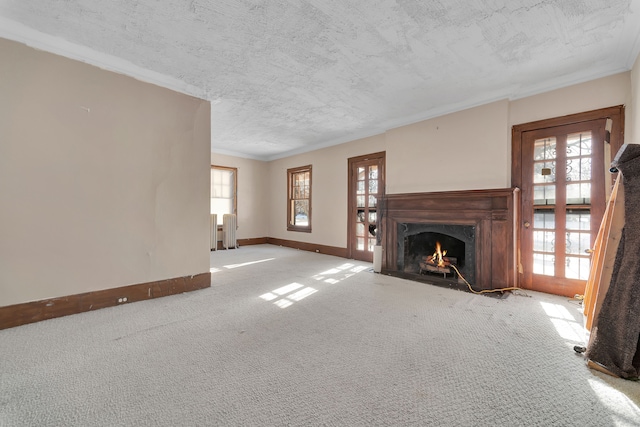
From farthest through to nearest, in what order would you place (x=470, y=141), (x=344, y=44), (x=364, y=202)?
(x=364, y=202) < (x=470, y=141) < (x=344, y=44)

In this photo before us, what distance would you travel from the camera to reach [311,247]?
640cm

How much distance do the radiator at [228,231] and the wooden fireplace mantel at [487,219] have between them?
185 inches

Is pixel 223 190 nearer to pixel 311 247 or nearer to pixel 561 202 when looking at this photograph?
pixel 311 247

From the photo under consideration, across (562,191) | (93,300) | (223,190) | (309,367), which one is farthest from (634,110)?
(223,190)

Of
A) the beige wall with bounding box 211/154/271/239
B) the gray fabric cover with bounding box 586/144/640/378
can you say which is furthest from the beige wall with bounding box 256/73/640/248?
the beige wall with bounding box 211/154/271/239

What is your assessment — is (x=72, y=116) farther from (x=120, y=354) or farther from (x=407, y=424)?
(x=407, y=424)

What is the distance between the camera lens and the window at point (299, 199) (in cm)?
659

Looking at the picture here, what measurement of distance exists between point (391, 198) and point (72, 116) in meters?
4.09

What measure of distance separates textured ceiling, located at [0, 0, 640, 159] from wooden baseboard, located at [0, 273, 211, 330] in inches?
91.1

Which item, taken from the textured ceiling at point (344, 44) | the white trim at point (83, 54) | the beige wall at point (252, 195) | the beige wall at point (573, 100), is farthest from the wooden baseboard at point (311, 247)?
the white trim at point (83, 54)

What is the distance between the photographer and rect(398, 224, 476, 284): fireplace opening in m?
3.58

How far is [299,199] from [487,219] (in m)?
4.44

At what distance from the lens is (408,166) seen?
4309mm

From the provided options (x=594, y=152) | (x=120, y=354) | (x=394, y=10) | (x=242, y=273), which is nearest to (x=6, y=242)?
(x=120, y=354)
